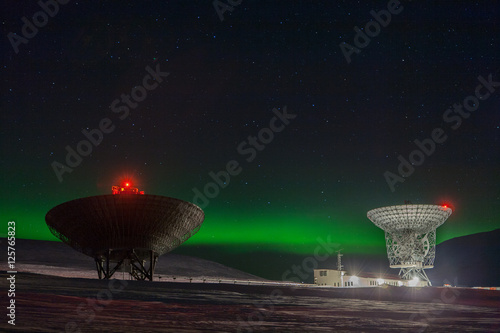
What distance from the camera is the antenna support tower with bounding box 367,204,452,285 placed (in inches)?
2795

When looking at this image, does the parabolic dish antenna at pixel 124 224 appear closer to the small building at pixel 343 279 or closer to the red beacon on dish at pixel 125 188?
the red beacon on dish at pixel 125 188

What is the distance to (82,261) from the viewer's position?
128 metres

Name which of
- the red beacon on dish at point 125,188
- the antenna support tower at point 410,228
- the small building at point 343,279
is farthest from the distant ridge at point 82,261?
the red beacon on dish at point 125,188

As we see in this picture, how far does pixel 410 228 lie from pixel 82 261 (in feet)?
316

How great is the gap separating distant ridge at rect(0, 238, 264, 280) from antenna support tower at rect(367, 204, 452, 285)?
62486 millimetres

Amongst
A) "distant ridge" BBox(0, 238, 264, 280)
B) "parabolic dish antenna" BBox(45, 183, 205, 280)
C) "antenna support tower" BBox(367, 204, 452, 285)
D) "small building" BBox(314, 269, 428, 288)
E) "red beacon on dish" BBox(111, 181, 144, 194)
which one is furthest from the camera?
"distant ridge" BBox(0, 238, 264, 280)

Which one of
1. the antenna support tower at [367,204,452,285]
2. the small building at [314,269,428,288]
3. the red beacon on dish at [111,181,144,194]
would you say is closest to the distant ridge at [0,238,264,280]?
the small building at [314,269,428,288]

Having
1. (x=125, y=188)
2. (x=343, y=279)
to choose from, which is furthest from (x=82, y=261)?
(x=125, y=188)

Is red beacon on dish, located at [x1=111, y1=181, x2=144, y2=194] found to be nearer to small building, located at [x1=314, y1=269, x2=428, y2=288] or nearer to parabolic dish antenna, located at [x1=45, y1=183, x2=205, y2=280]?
parabolic dish antenna, located at [x1=45, y1=183, x2=205, y2=280]

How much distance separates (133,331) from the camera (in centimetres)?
1083

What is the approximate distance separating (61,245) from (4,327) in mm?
154612

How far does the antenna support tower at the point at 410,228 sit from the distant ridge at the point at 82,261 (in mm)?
62486

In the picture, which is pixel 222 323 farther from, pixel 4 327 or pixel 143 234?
pixel 143 234

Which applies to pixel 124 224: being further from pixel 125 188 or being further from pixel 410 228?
pixel 410 228
